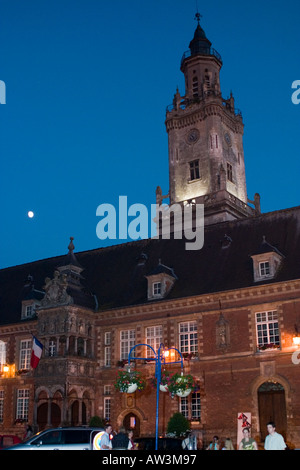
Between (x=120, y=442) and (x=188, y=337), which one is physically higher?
(x=188, y=337)

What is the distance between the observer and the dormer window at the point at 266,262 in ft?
107

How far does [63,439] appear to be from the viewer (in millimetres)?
21078

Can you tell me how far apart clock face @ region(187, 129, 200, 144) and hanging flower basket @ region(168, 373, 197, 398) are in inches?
1262

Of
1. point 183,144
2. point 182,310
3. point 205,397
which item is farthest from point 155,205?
point 205,397

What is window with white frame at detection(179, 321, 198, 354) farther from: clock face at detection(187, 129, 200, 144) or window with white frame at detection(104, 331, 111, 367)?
→ clock face at detection(187, 129, 200, 144)

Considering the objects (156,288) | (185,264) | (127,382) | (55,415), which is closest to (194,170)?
(185,264)

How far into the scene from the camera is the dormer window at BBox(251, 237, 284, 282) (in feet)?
107

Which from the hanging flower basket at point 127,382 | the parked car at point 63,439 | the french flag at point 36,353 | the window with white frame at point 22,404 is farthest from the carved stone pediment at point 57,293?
the parked car at point 63,439

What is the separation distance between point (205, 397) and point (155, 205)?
28.6 meters

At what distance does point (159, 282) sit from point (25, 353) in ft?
38.7

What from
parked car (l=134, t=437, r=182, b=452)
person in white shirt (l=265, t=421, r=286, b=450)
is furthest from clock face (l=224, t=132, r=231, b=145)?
person in white shirt (l=265, t=421, r=286, b=450)

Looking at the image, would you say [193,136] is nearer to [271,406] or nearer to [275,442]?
[271,406]

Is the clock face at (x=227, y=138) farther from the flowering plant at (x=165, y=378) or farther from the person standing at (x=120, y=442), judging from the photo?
the person standing at (x=120, y=442)

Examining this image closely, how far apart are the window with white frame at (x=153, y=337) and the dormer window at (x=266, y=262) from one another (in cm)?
734
